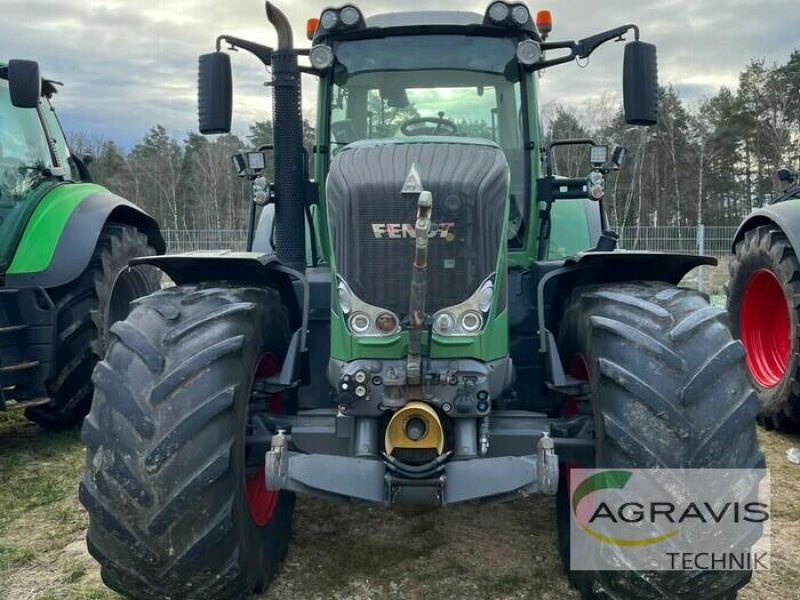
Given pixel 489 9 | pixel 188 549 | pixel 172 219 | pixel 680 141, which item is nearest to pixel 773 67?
pixel 680 141

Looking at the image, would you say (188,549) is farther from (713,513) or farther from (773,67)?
(773,67)

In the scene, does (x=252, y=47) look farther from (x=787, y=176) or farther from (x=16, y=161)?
(x=787, y=176)

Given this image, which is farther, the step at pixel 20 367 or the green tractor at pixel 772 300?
the green tractor at pixel 772 300

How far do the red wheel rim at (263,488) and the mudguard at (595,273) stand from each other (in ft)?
4.07

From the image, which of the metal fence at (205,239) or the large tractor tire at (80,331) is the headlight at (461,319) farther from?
the metal fence at (205,239)

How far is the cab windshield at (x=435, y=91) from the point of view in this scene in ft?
12.6

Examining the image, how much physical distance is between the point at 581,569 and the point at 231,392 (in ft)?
4.97

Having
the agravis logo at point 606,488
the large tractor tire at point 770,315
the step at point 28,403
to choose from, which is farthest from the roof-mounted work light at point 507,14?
the step at point 28,403

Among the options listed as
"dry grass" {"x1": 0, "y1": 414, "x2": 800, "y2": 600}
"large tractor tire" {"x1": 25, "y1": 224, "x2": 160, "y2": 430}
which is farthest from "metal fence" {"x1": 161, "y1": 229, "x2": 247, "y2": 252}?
"dry grass" {"x1": 0, "y1": 414, "x2": 800, "y2": 600}

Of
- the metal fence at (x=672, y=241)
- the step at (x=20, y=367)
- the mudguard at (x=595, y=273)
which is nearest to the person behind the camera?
the mudguard at (x=595, y=273)

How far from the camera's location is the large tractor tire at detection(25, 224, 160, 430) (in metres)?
5.04

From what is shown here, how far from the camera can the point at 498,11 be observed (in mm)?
3617

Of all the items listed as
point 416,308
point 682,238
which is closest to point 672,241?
point 682,238

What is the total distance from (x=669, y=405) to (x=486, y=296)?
78 centimetres
